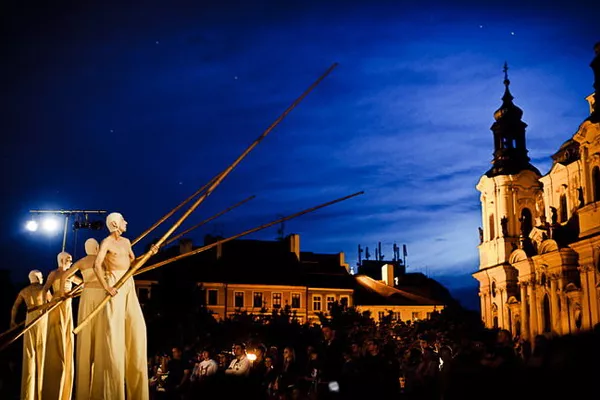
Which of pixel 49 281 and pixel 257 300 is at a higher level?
pixel 257 300

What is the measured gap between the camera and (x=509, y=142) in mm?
75438

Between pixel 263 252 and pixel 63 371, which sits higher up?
pixel 263 252

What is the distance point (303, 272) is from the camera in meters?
86.7

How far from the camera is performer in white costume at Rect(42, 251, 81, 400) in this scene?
13.7 m

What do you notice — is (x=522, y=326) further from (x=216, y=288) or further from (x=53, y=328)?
(x=53, y=328)

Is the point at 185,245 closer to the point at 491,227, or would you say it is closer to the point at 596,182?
the point at 491,227

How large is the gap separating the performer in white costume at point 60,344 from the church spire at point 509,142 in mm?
63633

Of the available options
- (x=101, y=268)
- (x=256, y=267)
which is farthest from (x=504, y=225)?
(x=101, y=268)

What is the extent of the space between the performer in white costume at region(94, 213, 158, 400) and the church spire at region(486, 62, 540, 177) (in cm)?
6524

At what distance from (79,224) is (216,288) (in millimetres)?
53280

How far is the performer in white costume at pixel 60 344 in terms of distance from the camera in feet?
44.8

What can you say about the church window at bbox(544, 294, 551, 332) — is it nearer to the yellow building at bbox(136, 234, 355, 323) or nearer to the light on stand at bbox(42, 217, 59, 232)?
the yellow building at bbox(136, 234, 355, 323)

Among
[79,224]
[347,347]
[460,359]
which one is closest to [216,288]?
[79,224]

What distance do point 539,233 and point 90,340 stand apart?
57.2m
